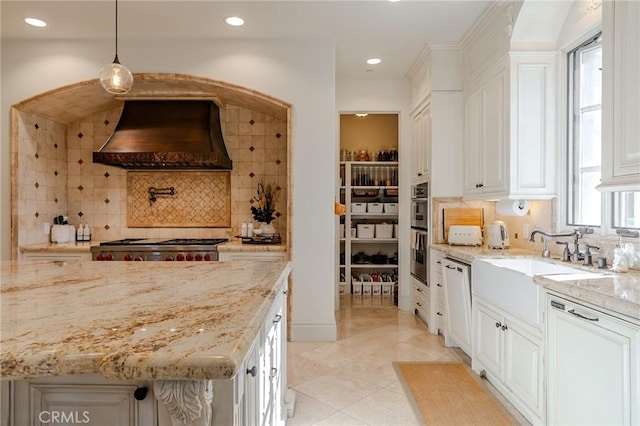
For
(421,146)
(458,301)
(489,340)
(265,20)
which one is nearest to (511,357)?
(489,340)

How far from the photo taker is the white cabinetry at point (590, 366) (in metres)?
1.46

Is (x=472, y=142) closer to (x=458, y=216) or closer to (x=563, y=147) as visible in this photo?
(x=458, y=216)

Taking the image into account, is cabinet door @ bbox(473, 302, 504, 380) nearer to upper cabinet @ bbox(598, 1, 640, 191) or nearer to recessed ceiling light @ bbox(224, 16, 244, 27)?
upper cabinet @ bbox(598, 1, 640, 191)

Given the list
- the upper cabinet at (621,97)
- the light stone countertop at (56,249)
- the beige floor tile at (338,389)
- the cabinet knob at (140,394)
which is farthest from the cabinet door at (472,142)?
the light stone countertop at (56,249)

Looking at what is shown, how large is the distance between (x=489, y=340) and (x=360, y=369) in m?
1.01

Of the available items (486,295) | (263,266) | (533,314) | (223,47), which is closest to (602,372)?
(533,314)

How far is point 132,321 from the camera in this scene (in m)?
1.05

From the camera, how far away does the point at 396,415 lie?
242cm

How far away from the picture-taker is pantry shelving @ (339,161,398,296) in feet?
18.7

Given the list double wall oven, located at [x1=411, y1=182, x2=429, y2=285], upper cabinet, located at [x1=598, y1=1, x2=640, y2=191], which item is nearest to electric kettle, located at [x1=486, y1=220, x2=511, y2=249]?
double wall oven, located at [x1=411, y1=182, x2=429, y2=285]

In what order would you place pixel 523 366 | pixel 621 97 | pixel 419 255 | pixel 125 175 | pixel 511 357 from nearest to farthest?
pixel 621 97
pixel 523 366
pixel 511 357
pixel 419 255
pixel 125 175

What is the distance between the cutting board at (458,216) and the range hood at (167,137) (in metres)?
2.39

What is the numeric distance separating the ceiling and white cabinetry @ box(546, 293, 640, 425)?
262cm

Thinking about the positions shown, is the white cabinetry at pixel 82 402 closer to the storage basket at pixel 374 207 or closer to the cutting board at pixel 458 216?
the cutting board at pixel 458 216
